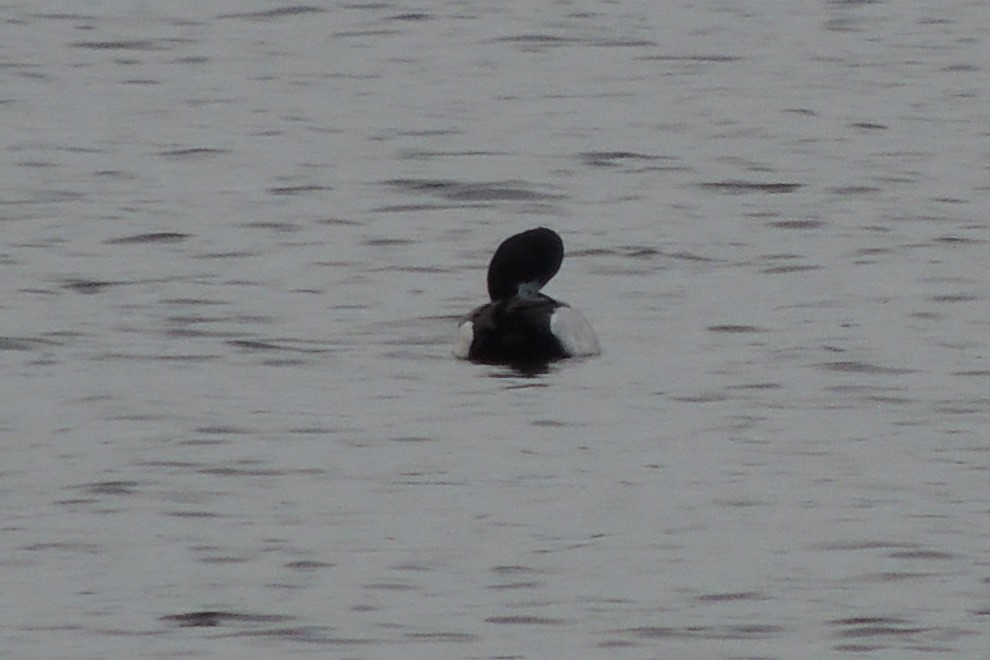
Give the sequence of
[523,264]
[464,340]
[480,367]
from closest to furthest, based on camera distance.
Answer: [480,367] < [464,340] < [523,264]

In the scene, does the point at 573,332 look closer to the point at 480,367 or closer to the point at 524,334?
the point at 524,334

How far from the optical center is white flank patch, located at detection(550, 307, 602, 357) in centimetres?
1381

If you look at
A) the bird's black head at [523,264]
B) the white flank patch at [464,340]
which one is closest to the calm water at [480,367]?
the white flank patch at [464,340]

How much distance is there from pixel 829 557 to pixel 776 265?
6274 millimetres

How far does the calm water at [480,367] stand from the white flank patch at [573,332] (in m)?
0.11

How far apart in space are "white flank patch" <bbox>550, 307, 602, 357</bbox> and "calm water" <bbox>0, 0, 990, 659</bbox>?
113mm

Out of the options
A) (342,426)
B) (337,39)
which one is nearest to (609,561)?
(342,426)

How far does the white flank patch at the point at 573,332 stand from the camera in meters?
13.8

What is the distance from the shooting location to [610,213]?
60.6 feet

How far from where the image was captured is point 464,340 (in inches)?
551

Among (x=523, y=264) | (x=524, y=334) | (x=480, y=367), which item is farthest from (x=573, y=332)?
(x=523, y=264)

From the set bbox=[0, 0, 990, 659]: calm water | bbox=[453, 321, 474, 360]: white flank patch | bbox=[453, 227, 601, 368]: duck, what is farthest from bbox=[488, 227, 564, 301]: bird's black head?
bbox=[453, 321, 474, 360]: white flank patch

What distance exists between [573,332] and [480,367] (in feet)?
1.47

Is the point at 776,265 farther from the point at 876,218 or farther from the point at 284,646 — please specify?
the point at 284,646
